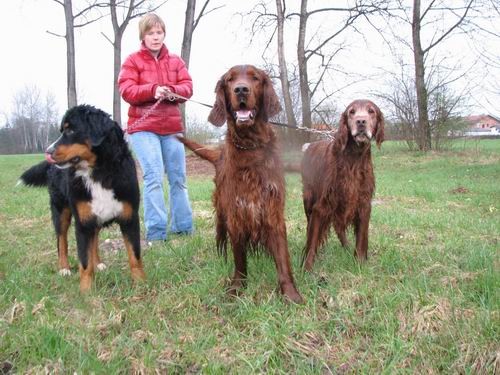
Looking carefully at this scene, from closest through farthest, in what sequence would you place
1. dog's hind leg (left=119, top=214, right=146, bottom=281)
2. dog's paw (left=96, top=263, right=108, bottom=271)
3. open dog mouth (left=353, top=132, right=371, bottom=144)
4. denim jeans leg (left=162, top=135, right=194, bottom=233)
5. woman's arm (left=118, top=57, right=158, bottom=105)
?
dog's hind leg (left=119, top=214, right=146, bottom=281) < open dog mouth (left=353, top=132, right=371, bottom=144) < dog's paw (left=96, top=263, right=108, bottom=271) < woman's arm (left=118, top=57, right=158, bottom=105) < denim jeans leg (left=162, top=135, right=194, bottom=233)

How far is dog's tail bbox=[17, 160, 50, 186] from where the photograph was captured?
14.1 feet

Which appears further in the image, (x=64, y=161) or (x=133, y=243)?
(x=133, y=243)

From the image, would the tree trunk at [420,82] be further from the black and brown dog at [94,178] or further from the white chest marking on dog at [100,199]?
the white chest marking on dog at [100,199]

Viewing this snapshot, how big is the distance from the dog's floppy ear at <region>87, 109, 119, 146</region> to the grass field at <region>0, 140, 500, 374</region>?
3.58 feet

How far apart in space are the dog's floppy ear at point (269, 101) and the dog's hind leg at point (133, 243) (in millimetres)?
1376

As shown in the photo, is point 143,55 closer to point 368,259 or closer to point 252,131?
point 252,131

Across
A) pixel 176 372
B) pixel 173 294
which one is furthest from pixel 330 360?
pixel 173 294

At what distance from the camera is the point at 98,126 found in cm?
344

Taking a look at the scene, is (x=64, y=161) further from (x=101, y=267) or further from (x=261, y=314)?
(x=261, y=314)

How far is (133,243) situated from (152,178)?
1.23 m

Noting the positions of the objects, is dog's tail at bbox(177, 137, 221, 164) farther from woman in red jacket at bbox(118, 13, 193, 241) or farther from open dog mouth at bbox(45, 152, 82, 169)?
open dog mouth at bbox(45, 152, 82, 169)

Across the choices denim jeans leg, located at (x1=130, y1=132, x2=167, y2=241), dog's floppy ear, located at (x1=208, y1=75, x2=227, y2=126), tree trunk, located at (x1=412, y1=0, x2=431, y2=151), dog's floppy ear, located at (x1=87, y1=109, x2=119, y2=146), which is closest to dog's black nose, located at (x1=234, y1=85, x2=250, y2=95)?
dog's floppy ear, located at (x1=208, y1=75, x2=227, y2=126)

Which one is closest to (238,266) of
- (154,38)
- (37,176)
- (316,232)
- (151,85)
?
(316,232)

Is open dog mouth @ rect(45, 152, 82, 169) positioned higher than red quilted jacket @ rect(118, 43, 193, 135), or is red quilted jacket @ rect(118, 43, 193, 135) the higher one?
red quilted jacket @ rect(118, 43, 193, 135)
